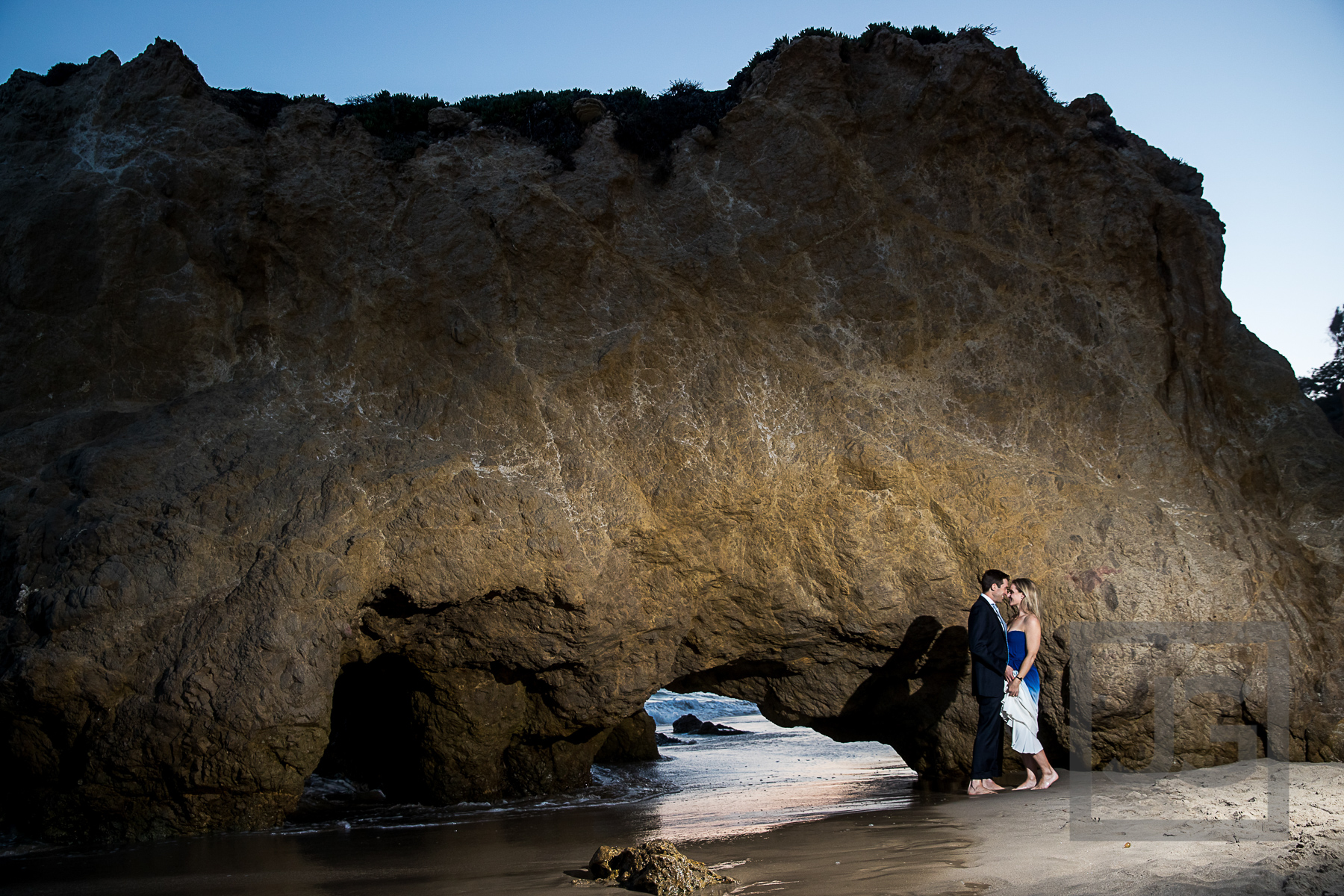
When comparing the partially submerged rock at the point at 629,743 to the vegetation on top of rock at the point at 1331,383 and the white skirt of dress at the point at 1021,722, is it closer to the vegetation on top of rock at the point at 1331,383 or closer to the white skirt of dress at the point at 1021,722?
the white skirt of dress at the point at 1021,722

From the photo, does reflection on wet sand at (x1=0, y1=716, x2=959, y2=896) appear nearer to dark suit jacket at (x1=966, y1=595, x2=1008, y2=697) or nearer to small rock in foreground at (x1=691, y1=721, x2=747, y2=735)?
dark suit jacket at (x1=966, y1=595, x2=1008, y2=697)

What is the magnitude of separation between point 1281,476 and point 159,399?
933 centimetres

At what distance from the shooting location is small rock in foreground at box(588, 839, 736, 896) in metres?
3.63

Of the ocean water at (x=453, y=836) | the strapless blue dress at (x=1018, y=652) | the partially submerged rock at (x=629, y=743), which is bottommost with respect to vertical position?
the partially submerged rock at (x=629, y=743)

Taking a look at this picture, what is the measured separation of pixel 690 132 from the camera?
8547 millimetres

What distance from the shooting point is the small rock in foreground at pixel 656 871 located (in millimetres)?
3629

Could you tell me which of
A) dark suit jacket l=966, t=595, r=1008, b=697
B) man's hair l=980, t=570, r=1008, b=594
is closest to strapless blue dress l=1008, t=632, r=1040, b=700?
dark suit jacket l=966, t=595, r=1008, b=697

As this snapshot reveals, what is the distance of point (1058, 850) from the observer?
13.0ft

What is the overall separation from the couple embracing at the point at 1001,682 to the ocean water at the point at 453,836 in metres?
0.82

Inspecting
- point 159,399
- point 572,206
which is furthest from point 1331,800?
point 159,399

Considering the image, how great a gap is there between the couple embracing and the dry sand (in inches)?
16.3

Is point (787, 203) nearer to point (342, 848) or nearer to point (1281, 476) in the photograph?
point (1281, 476)

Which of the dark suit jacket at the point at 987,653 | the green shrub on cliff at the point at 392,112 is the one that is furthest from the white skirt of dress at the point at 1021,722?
the green shrub on cliff at the point at 392,112

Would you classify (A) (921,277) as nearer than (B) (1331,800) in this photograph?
No
